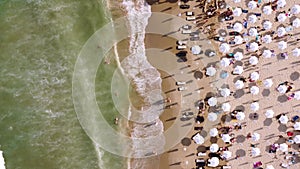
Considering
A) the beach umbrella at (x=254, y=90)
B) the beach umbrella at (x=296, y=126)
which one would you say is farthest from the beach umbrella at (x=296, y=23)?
the beach umbrella at (x=296, y=126)

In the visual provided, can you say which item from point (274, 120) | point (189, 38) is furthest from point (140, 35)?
point (274, 120)

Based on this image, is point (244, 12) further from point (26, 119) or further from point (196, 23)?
point (26, 119)

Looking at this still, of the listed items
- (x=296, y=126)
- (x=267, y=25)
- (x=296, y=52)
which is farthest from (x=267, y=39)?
(x=296, y=126)

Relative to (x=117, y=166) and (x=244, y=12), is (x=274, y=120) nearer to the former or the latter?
Result: (x=244, y=12)

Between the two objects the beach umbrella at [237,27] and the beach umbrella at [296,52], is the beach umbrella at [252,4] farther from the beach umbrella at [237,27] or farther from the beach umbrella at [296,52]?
the beach umbrella at [296,52]

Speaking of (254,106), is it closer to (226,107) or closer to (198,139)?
(226,107)

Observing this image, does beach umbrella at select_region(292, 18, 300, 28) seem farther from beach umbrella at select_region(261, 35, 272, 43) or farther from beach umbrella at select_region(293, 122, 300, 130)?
beach umbrella at select_region(293, 122, 300, 130)

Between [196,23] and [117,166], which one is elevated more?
[196,23]

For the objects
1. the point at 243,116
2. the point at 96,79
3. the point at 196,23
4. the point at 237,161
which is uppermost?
the point at 196,23
